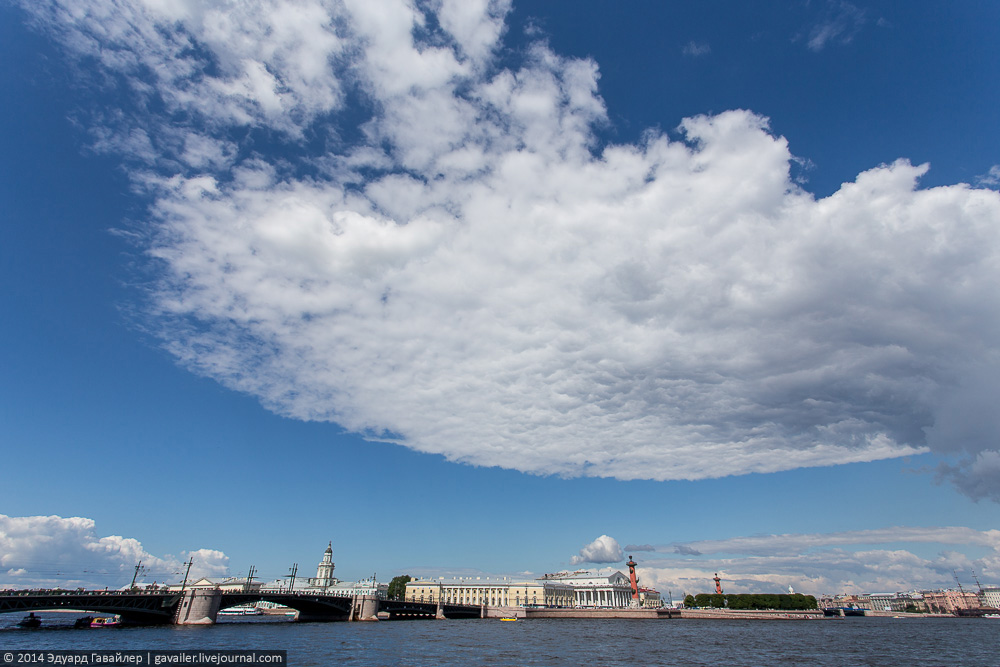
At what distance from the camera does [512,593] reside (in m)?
172

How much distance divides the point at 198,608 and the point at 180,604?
409 cm

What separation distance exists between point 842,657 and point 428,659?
41740mm

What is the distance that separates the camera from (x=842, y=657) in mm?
52188

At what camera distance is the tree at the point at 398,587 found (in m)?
184

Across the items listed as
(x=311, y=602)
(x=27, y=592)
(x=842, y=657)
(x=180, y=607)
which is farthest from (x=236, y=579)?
(x=842, y=657)

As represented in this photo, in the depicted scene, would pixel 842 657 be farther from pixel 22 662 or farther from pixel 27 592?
pixel 27 592

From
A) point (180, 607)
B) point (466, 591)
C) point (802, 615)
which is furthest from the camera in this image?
point (466, 591)

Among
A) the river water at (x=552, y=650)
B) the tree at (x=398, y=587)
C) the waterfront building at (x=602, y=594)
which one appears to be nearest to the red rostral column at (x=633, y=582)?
the waterfront building at (x=602, y=594)

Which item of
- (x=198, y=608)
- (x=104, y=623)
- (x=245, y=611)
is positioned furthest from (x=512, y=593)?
(x=104, y=623)

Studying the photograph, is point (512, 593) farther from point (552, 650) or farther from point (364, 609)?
point (552, 650)

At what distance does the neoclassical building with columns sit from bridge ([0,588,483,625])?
1944 inches

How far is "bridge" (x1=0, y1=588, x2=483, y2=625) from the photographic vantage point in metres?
63.2

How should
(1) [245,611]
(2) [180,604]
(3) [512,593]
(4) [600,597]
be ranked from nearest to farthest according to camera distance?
(2) [180,604] → (3) [512,593] → (1) [245,611] → (4) [600,597]

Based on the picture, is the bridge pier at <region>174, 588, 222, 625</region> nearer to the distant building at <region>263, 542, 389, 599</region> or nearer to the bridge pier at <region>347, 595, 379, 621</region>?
the bridge pier at <region>347, 595, 379, 621</region>
